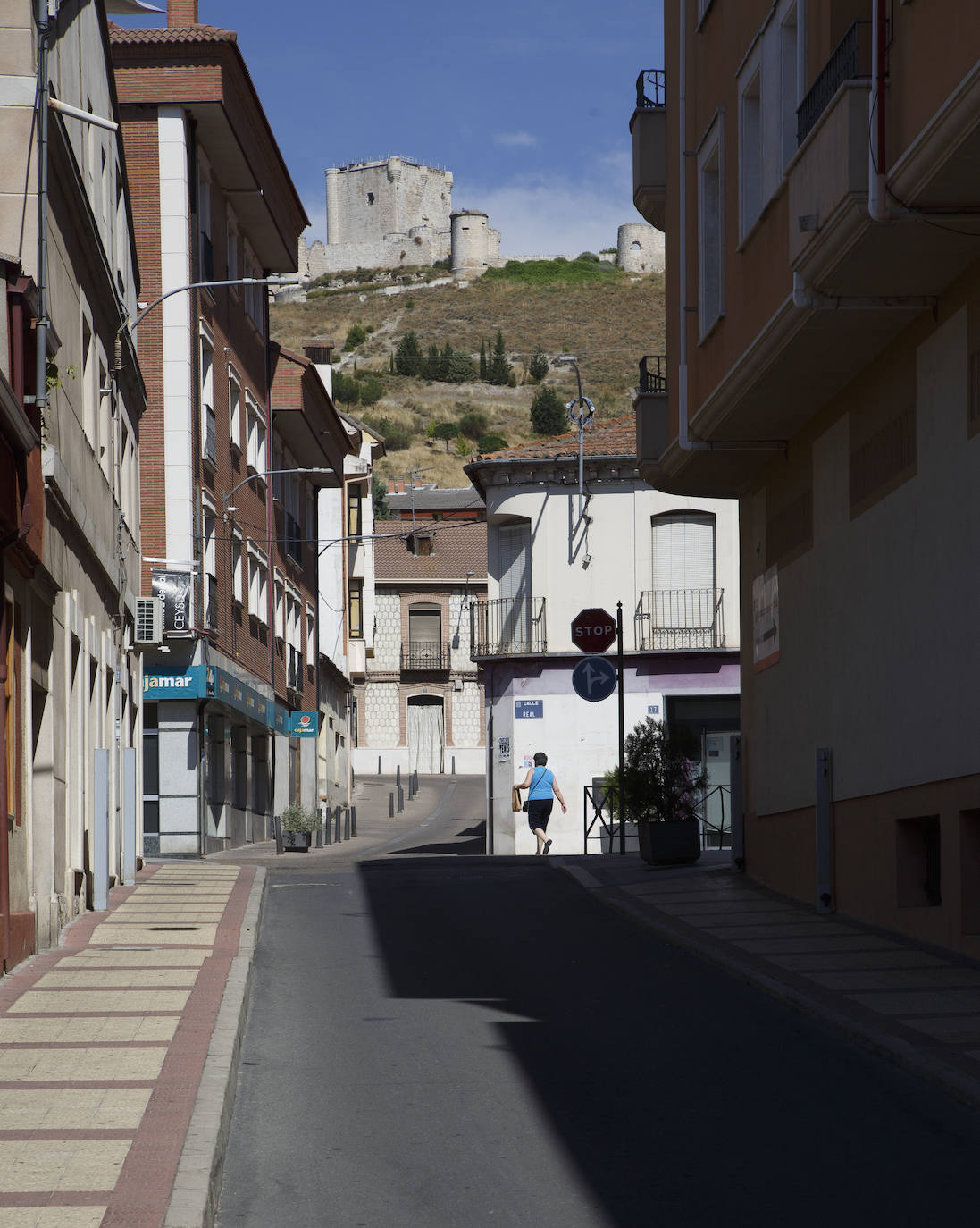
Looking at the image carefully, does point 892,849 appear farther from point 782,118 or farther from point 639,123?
point 639,123

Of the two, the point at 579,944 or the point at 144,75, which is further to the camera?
the point at 144,75

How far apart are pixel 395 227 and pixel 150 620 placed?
519 feet

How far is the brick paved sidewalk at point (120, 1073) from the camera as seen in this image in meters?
6.30

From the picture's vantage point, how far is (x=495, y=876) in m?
22.5

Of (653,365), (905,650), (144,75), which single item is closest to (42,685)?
(905,650)

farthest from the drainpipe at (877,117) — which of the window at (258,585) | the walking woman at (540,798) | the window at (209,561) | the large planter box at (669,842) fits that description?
the window at (258,585)

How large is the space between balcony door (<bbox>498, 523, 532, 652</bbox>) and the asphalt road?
81.9 ft

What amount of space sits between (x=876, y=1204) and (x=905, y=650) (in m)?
8.73

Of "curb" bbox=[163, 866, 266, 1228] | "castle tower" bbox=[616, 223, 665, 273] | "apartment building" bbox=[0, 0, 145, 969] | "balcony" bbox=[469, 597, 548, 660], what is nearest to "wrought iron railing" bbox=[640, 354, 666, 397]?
"apartment building" bbox=[0, 0, 145, 969]

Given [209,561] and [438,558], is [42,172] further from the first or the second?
[438,558]

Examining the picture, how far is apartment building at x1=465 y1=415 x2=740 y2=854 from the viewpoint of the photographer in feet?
127

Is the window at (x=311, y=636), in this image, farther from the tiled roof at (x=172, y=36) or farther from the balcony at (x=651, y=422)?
the balcony at (x=651, y=422)

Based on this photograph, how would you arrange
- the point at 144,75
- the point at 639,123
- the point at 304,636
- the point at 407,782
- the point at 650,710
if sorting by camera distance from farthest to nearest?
the point at 407,782, the point at 304,636, the point at 650,710, the point at 144,75, the point at 639,123

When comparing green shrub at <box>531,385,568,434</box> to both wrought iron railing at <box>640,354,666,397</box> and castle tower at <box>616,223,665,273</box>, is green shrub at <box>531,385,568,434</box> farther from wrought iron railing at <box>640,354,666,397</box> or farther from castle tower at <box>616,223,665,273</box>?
wrought iron railing at <box>640,354,666,397</box>
